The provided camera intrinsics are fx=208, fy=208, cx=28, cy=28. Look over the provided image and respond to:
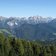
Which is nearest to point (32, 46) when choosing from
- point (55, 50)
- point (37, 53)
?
point (37, 53)

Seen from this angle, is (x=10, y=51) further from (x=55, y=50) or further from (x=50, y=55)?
(x=55, y=50)

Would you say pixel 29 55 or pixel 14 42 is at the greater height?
pixel 14 42

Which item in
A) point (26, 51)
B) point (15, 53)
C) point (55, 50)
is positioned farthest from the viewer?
point (55, 50)

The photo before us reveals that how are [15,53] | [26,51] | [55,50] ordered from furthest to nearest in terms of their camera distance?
[55,50] → [26,51] → [15,53]

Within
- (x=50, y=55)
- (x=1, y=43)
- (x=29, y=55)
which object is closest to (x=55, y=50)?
(x=50, y=55)

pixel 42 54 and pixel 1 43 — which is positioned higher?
pixel 1 43

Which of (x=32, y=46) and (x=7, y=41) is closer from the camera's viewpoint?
(x=7, y=41)

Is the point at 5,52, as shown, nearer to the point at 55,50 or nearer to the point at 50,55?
the point at 50,55

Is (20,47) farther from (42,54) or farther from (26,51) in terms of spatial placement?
(42,54)

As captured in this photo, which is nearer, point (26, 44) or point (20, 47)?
point (20, 47)
